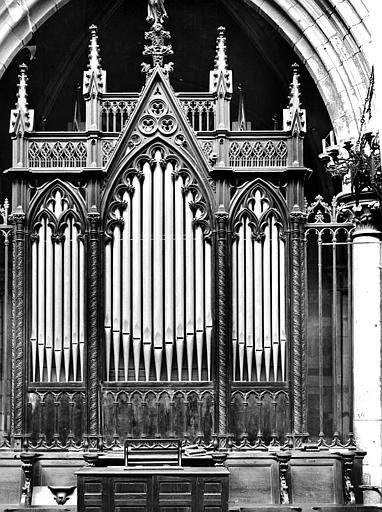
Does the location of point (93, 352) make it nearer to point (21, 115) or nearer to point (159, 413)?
point (159, 413)

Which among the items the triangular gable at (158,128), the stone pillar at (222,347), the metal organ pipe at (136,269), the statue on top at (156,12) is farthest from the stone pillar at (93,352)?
the statue on top at (156,12)

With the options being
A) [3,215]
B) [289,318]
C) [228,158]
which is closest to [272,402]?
[289,318]

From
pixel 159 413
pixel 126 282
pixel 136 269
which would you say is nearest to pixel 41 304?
pixel 126 282

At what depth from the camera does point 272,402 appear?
12.4m

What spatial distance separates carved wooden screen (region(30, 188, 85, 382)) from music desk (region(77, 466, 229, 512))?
1.87 metres

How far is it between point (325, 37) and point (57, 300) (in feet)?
14.2

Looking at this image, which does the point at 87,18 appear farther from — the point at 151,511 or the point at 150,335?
the point at 151,511

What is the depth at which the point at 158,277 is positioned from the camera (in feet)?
41.0

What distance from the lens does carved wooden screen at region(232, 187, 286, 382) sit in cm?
1245

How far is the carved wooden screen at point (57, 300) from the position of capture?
12445mm

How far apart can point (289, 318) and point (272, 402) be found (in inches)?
37.4

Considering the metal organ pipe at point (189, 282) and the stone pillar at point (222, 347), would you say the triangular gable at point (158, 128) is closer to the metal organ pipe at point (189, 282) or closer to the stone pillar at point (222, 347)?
the metal organ pipe at point (189, 282)

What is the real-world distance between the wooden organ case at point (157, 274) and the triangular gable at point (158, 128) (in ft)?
0.05

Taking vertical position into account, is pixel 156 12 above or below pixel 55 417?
above
